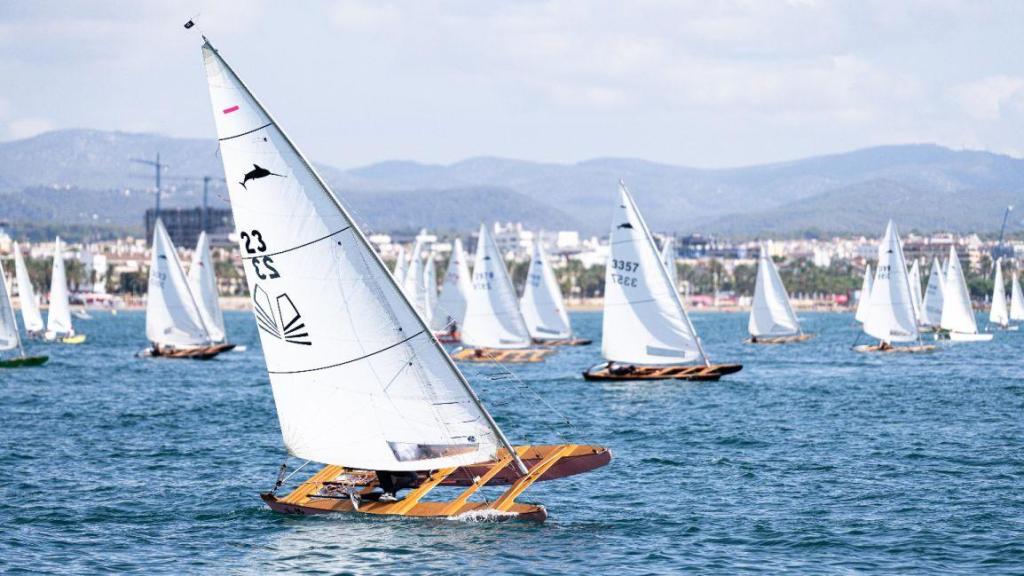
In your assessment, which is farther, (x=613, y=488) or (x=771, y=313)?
(x=771, y=313)

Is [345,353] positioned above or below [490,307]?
below

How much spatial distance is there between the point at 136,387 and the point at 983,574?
5298 centimetres

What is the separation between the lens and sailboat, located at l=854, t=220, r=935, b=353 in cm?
9575

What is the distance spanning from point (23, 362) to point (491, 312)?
26710 millimetres

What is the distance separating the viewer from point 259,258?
30.1 meters

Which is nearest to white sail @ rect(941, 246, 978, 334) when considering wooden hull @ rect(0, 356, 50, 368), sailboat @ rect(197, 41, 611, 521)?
wooden hull @ rect(0, 356, 50, 368)

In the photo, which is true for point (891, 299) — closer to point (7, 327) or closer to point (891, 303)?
point (891, 303)

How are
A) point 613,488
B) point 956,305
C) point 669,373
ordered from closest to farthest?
point 613,488 → point 669,373 → point 956,305

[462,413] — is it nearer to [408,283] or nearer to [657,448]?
[657,448]

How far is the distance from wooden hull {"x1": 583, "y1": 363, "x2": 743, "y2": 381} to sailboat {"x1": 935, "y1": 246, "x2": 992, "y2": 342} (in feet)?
182

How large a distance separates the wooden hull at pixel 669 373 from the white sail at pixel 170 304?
30.0m

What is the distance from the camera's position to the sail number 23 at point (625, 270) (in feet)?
226

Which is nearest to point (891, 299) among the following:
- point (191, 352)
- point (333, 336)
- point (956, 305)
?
point (956, 305)

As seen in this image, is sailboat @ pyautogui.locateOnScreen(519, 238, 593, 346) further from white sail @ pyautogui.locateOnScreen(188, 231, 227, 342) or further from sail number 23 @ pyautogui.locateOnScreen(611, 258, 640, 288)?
sail number 23 @ pyautogui.locateOnScreen(611, 258, 640, 288)
